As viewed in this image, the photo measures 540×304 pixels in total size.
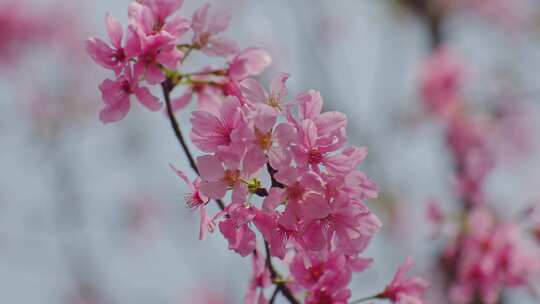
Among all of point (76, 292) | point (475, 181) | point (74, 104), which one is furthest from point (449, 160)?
point (76, 292)

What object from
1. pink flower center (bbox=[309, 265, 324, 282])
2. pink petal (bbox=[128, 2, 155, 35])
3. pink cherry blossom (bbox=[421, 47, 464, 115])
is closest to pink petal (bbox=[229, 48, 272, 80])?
pink petal (bbox=[128, 2, 155, 35])

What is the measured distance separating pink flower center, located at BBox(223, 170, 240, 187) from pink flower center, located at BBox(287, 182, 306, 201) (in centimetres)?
10

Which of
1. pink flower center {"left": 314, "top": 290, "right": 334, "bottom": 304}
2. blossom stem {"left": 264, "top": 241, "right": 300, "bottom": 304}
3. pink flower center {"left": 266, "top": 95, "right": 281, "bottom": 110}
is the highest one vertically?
pink flower center {"left": 266, "top": 95, "right": 281, "bottom": 110}

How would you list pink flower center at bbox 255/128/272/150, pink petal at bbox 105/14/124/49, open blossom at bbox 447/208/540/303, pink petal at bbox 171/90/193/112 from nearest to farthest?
pink flower center at bbox 255/128/272/150 < pink petal at bbox 105/14/124/49 < pink petal at bbox 171/90/193/112 < open blossom at bbox 447/208/540/303

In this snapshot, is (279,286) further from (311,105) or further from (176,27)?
(176,27)

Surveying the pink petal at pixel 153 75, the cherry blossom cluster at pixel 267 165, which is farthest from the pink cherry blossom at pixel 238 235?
the pink petal at pixel 153 75

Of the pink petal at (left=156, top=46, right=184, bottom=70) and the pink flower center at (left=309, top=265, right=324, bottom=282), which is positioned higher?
the pink petal at (left=156, top=46, right=184, bottom=70)

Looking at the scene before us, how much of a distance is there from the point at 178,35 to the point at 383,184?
12.7 ft

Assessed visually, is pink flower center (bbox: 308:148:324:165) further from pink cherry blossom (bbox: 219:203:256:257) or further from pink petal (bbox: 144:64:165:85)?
pink petal (bbox: 144:64:165:85)

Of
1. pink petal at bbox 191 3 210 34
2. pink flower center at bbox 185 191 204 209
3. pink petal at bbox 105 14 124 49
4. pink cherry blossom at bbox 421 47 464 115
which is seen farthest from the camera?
pink cherry blossom at bbox 421 47 464 115

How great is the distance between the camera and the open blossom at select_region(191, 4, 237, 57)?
1.53 m

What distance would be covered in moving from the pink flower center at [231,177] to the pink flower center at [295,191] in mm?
102

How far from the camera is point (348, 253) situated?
4.41ft

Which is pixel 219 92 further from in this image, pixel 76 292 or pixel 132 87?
pixel 76 292
